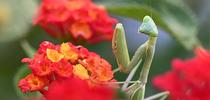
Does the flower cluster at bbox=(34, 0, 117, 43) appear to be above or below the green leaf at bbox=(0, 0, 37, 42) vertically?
below

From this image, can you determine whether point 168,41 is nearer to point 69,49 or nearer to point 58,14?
point 58,14

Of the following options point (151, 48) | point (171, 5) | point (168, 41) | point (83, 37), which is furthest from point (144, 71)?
point (168, 41)

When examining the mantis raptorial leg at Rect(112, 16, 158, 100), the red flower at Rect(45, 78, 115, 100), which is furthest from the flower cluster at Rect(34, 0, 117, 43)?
the red flower at Rect(45, 78, 115, 100)

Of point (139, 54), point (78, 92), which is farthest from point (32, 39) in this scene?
point (78, 92)

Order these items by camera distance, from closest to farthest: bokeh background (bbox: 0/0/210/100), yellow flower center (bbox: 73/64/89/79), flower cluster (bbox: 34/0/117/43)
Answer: yellow flower center (bbox: 73/64/89/79) → flower cluster (bbox: 34/0/117/43) → bokeh background (bbox: 0/0/210/100)

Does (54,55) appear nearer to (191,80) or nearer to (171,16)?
(191,80)

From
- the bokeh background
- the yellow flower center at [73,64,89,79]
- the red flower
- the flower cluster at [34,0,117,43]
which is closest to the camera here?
the red flower

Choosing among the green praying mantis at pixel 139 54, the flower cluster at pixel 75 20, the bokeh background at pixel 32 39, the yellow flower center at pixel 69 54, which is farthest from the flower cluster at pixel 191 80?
the bokeh background at pixel 32 39

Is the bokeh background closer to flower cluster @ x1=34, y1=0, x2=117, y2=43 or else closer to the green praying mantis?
flower cluster @ x1=34, y1=0, x2=117, y2=43
